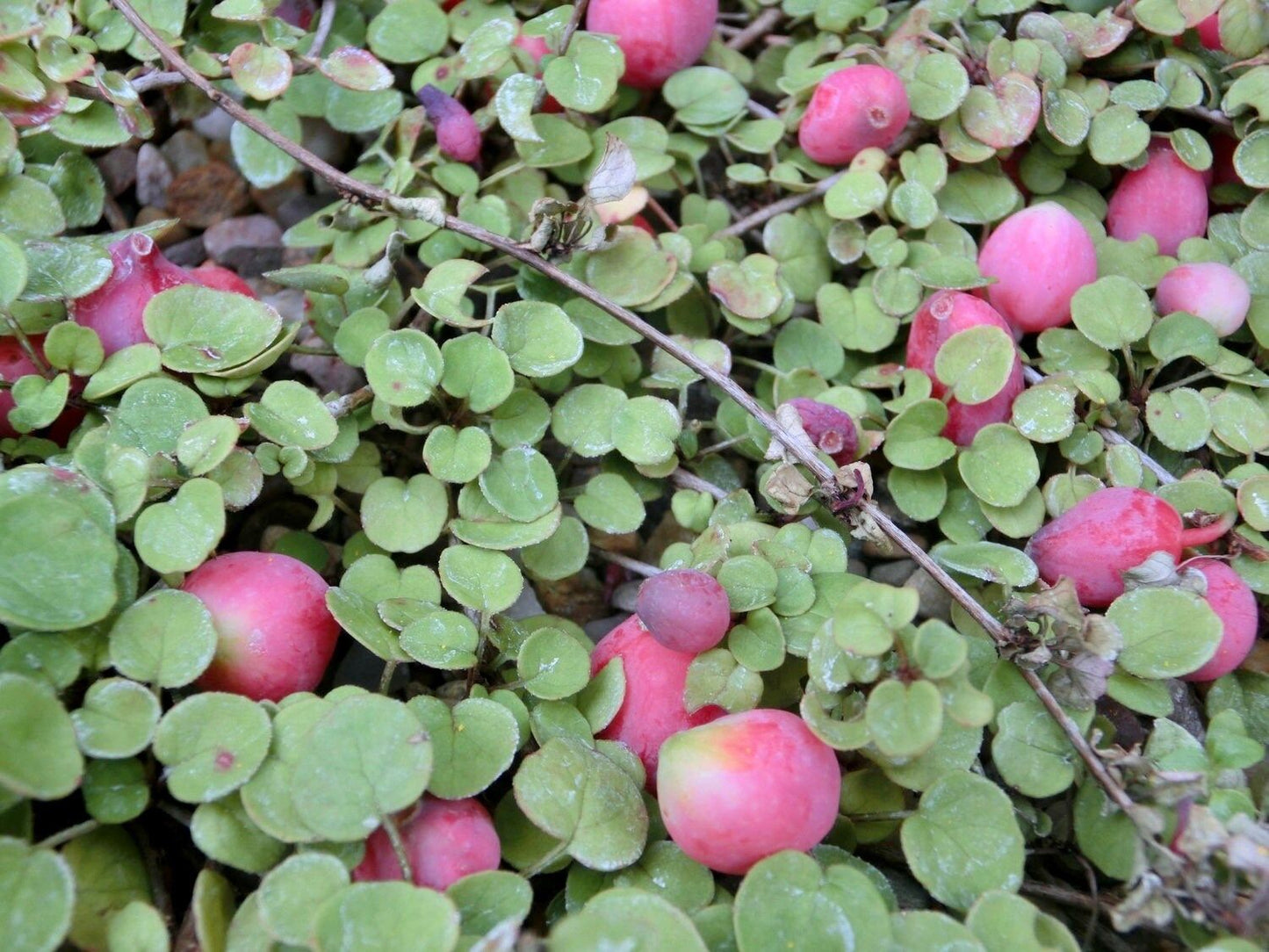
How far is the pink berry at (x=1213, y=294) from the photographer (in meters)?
1.11

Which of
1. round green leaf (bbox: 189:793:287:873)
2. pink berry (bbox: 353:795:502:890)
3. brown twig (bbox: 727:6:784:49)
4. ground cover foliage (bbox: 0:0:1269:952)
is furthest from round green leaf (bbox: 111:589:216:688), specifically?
brown twig (bbox: 727:6:784:49)

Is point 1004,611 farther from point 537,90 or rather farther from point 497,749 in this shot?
point 537,90

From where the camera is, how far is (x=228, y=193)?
52.7 inches

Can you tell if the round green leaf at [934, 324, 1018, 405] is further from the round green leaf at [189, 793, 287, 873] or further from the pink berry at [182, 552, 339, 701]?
the round green leaf at [189, 793, 287, 873]

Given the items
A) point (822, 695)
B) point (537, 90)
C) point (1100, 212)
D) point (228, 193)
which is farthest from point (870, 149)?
point (228, 193)

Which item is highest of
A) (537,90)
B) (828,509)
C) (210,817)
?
(537,90)

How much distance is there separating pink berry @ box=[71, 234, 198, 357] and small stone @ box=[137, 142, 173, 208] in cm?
36

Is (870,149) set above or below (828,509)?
above

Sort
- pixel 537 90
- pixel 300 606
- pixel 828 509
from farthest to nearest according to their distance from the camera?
pixel 537 90, pixel 828 509, pixel 300 606

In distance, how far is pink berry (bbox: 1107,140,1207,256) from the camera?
47.7 inches

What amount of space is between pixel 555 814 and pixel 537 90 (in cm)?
85

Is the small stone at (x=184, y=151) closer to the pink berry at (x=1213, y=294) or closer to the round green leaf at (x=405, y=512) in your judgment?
the round green leaf at (x=405, y=512)

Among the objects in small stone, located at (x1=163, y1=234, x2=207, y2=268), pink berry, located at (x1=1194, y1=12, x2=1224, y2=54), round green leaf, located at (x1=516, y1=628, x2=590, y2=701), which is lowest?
small stone, located at (x1=163, y1=234, x2=207, y2=268)

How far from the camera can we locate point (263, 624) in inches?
33.6
